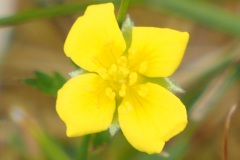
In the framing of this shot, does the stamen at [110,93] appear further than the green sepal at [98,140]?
No

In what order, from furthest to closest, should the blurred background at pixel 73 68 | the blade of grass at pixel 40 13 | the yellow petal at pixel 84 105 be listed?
the blurred background at pixel 73 68, the blade of grass at pixel 40 13, the yellow petal at pixel 84 105

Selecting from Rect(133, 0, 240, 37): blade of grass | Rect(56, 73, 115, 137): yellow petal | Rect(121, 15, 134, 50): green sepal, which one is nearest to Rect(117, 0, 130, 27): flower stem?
Rect(121, 15, 134, 50): green sepal

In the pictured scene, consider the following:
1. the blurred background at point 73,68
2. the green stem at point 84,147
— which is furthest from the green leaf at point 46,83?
the green stem at point 84,147

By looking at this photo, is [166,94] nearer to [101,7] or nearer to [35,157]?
[101,7]

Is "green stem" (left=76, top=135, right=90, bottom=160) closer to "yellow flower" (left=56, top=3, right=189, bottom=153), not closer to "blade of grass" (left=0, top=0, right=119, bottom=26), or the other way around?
"yellow flower" (left=56, top=3, right=189, bottom=153)

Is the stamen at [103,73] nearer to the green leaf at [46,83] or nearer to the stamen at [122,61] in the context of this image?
the stamen at [122,61]

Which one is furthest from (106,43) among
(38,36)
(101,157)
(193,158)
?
(38,36)

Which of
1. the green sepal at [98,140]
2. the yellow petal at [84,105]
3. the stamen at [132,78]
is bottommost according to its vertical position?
the green sepal at [98,140]
